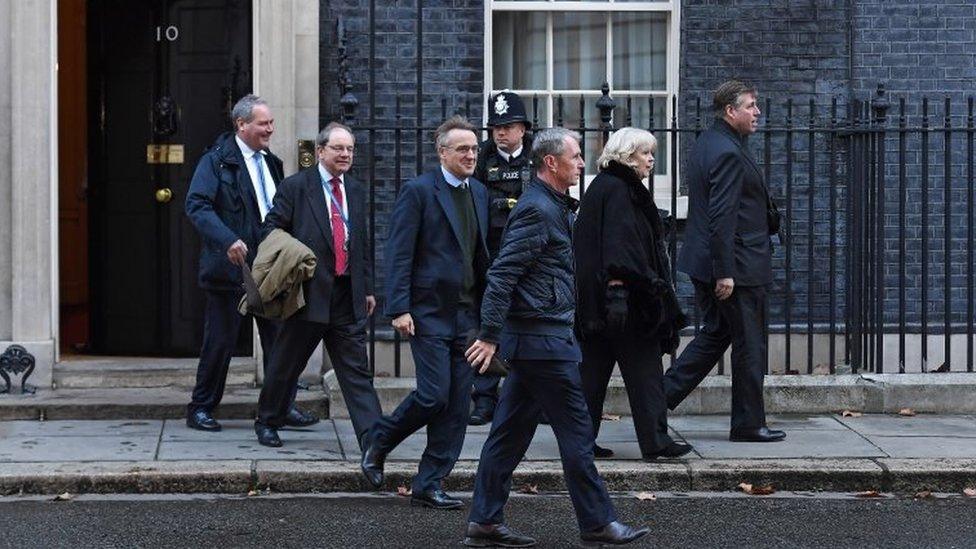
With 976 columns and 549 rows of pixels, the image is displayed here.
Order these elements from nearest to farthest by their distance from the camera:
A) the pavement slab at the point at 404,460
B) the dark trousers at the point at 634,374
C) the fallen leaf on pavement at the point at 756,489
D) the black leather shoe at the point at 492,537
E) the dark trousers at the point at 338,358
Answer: the black leather shoe at the point at 492,537 → the pavement slab at the point at 404,460 → the fallen leaf on pavement at the point at 756,489 → the dark trousers at the point at 338,358 → the dark trousers at the point at 634,374

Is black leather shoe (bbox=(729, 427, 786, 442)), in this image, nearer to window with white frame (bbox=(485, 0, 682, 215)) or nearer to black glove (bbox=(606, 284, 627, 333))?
black glove (bbox=(606, 284, 627, 333))

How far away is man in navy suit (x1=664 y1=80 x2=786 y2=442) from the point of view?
32.2 feet

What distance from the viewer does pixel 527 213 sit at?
24.8 feet

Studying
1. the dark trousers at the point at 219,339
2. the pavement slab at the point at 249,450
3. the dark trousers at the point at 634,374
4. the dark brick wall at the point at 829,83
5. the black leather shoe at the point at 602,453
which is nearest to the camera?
the dark trousers at the point at 634,374

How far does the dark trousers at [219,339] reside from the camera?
10.2m

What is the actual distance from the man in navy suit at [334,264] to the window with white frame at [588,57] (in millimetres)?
3158

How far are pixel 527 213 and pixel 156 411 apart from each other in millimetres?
3873

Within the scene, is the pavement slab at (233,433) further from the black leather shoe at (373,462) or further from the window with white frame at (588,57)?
the window with white frame at (588,57)

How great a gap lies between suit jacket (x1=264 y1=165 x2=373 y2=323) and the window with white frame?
10.4ft

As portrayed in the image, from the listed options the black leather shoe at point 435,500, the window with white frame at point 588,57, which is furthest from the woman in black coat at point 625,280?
the window with white frame at point 588,57

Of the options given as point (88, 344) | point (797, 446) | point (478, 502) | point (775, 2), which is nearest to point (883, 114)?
point (775, 2)

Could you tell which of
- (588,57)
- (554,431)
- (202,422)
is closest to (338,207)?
(202,422)

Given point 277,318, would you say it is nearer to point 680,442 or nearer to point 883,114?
point 680,442

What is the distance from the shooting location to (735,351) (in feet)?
32.8
